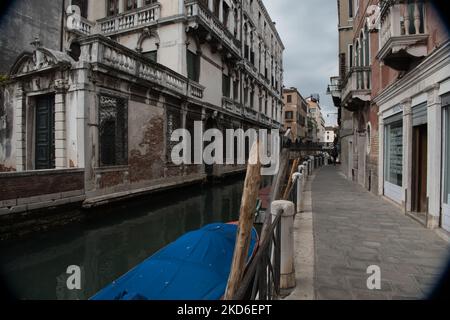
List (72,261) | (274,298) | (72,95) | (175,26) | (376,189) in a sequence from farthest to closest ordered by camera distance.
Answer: (175,26)
(376,189)
(72,95)
(72,261)
(274,298)

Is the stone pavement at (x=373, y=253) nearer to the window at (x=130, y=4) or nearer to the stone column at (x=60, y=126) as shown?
the stone column at (x=60, y=126)

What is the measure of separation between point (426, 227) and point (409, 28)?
3.95 m

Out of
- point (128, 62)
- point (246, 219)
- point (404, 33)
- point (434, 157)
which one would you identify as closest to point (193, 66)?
point (128, 62)

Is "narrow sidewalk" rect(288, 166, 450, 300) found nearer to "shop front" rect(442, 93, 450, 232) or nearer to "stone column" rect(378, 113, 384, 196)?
"shop front" rect(442, 93, 450, 232)

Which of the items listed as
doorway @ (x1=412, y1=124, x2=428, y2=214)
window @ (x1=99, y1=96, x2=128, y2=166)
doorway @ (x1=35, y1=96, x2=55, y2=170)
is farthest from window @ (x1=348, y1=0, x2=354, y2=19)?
doorway @ (x1=35, y1=96, x2=55, y2=170)

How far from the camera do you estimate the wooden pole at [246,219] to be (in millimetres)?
2090

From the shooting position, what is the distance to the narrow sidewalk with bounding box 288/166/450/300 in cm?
297

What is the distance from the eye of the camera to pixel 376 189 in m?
8.74

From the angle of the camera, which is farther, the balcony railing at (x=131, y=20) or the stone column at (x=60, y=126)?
the balcony railing at (x=131, y=20)

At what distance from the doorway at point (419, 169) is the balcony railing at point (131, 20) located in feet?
41.5

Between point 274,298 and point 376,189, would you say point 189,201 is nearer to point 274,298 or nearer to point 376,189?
point 376,189

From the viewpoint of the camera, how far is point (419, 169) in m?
6.00

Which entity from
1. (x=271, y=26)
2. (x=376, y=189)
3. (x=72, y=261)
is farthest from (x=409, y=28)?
(x=271, y=26)

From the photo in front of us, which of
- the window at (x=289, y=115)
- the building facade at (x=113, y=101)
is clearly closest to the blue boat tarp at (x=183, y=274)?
the building facade at (x=113, y=101)
